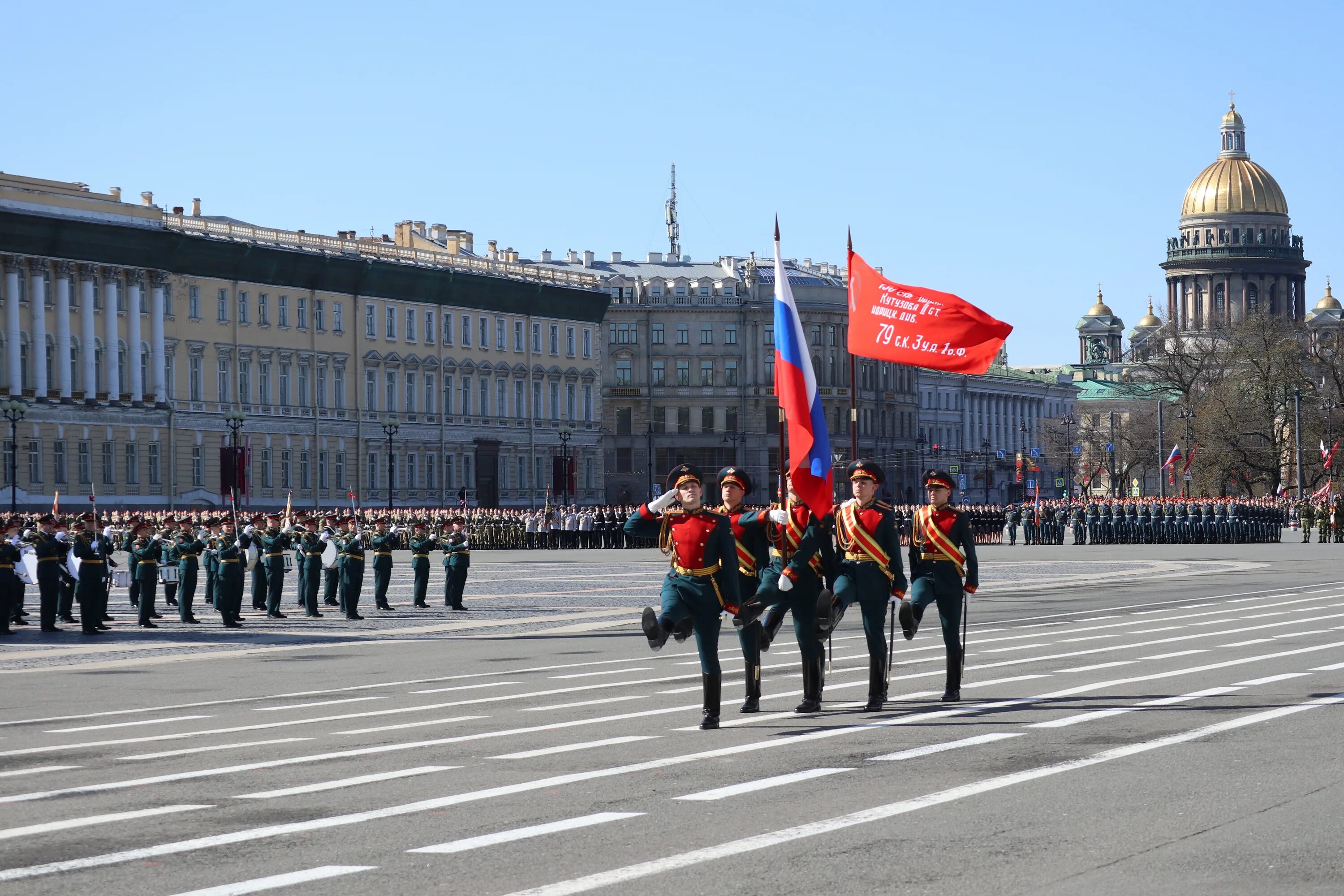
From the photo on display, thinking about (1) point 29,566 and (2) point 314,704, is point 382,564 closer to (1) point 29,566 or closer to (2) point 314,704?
(1) point 29,566

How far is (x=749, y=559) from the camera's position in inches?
573

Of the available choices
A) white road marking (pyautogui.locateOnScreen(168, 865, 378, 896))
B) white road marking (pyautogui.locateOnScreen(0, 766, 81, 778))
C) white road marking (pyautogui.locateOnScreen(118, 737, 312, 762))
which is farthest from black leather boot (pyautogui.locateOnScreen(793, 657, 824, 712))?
white road marking (pyautogui.locateOnScreen(168, 865, 378, 896))

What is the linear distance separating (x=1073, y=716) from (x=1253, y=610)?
46.7 feet

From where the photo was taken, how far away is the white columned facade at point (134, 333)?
84.8 m

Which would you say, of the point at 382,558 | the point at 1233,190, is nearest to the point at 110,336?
the point at 382,558

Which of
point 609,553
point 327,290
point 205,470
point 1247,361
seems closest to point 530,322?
point 327,290

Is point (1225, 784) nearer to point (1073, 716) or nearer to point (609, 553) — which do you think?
point (1073, 716)

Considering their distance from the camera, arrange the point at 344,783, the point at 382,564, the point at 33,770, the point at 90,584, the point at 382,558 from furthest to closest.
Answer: the point at 382,558 → the point at 382,564 → the point at 90,584 → the point at 33,770 → the point at 344,783

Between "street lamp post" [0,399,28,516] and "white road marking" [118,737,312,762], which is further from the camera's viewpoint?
"street lamp post" [0,399,28,516]

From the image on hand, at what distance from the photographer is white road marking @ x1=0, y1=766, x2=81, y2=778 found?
470 inches

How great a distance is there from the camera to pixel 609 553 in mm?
63531

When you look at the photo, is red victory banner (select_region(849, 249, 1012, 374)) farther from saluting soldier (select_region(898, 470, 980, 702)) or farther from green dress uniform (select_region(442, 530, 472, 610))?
green dress uniform (select_region(442, 530, 472, 610))

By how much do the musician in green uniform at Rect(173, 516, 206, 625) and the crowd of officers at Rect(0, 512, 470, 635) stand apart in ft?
0.06

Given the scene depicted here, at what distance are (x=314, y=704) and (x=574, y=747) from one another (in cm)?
410
